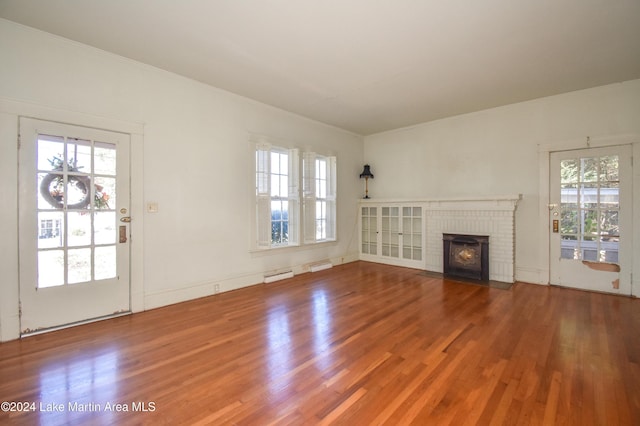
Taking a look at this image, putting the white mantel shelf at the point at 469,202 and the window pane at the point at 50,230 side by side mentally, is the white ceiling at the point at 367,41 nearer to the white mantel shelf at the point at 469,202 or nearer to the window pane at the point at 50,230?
the white mantel shelf at the point at 469,202

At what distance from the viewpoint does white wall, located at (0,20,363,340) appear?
105 inches

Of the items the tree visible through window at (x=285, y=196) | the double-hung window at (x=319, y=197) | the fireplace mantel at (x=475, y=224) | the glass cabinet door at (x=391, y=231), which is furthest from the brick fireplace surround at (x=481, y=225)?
the tree visible through window at (x=285, y=196)

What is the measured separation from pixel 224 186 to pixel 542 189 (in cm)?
496

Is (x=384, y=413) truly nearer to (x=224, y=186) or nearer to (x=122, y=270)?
(x=122, y=270)

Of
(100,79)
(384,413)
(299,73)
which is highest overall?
(299,73)

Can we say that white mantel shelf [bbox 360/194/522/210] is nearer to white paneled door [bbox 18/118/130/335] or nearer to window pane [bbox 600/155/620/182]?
window pane [bbox 600/155/620/182]

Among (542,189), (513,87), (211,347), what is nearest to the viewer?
(211,347)

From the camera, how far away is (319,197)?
574cm

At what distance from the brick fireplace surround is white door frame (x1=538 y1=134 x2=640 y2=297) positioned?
38cm

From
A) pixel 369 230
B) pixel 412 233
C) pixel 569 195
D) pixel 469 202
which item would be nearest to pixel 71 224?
pixel 369 230

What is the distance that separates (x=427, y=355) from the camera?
2359 mm

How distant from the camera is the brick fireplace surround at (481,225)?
15.1ft

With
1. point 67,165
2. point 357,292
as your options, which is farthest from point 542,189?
point 67,165

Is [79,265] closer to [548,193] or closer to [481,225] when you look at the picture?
[481,225]
